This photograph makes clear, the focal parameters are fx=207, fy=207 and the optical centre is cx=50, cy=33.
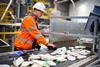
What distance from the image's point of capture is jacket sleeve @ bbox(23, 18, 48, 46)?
130 inches

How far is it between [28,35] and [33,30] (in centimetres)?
19

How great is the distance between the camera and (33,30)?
3330mm

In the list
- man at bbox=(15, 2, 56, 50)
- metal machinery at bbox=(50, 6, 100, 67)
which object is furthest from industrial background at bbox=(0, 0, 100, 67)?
man at bbox=(15, 2, 56, 50)

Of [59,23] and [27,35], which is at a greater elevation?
[59,23]

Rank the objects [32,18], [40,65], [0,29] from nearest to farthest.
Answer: [40,65]
[32,18]
[0,29]

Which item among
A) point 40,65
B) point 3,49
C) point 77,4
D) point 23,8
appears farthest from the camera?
point 77,4

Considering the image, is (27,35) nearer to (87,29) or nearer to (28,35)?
(28,35)

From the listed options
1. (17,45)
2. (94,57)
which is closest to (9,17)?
(17,45)

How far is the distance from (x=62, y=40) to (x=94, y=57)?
2.15 metres

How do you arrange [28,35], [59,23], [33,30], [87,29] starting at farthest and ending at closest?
[59,23] < [87,29] < [28,35] < [33,30]

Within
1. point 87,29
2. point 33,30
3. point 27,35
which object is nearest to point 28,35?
point 27,35

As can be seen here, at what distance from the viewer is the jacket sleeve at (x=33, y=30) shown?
10.9ft

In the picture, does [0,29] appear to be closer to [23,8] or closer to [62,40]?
[23,8]

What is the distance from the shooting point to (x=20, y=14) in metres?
7.63
